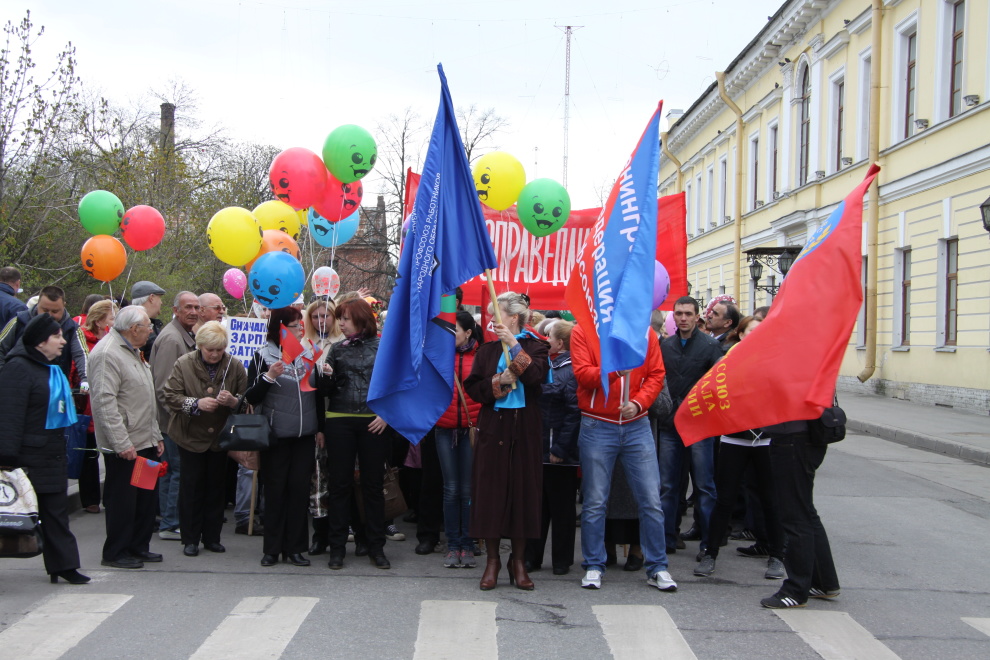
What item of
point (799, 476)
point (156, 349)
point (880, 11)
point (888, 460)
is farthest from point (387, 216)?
point (799, 476)

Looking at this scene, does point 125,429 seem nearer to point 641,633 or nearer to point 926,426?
point 641,633

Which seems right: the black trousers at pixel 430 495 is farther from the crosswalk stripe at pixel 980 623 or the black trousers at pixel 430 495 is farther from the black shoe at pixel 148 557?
the crosswalk stripe at pixel 980 623

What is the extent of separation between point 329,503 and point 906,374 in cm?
1822

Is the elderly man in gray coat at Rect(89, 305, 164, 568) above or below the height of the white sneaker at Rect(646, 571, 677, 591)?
above

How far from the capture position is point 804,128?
29.3 m

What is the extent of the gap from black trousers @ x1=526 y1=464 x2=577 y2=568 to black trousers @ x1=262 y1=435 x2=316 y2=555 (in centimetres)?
169

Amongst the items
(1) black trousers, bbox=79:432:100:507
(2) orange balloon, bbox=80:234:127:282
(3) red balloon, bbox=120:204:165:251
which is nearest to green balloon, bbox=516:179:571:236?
(3) red balloon, bbox=120:204:165:251

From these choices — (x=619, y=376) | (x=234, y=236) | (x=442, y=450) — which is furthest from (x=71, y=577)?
(x=619, y=376)

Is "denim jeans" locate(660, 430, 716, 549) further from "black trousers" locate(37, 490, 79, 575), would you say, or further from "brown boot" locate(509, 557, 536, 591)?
"black trousers" locate(37, 490, 79, 575)

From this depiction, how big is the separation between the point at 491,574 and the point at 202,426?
2.58 m

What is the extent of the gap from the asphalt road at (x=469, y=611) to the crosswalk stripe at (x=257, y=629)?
0.01 m

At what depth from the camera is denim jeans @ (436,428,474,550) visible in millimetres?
6816

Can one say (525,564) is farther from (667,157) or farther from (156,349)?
(667,157)

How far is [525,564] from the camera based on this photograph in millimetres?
6398
